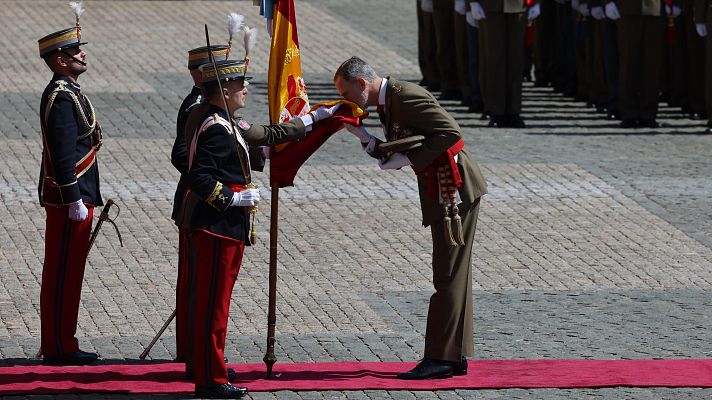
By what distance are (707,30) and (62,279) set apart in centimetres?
969

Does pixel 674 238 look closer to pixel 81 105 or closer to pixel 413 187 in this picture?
pixel 413 187

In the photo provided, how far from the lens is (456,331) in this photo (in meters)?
8.72

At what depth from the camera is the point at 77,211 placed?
887 cm

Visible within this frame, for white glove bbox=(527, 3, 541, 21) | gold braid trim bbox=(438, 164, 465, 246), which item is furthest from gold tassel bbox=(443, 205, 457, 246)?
white glove bbox=(527, 3, 541, 21)

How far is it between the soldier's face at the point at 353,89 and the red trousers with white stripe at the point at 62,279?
1.56 m

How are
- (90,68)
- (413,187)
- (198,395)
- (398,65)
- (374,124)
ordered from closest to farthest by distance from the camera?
1. (198,395)
2. (413,187)
3. (374,124)
4. (90,68)
5. (398,65)

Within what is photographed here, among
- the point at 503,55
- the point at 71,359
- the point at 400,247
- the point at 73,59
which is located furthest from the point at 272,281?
the point at 503,55

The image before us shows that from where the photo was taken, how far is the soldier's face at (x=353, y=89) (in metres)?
8.52

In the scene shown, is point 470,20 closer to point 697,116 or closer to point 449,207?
point 697,116

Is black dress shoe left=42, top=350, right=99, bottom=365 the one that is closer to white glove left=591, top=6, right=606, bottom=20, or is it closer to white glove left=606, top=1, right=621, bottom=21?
white glove left=606, top=1, right=621, bottom=21

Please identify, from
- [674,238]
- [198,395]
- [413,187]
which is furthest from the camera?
[413,187]

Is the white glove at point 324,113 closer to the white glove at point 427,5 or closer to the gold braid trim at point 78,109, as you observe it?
the gold braid trim at point 78,109

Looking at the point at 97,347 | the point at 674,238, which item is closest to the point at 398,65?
the point at 674,238

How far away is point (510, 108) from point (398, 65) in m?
3.76
